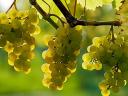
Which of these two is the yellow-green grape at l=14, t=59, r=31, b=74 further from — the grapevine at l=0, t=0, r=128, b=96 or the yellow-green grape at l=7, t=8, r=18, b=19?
the yellow-green grape at l=7, t=8, r=18, b=19

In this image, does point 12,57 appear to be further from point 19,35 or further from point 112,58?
point 112,58

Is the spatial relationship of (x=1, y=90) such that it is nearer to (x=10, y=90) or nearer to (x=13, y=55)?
(x=10, y=90)

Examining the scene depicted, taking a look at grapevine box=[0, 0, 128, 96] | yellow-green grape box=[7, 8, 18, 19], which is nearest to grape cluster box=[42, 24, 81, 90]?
grapevine box=[0, 0, 128, 96]

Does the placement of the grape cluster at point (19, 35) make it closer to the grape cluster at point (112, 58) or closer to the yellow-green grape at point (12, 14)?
the yellow-green grape at point (12, 14)

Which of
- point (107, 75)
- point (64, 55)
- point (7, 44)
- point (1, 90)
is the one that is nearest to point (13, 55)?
point (7, 44)

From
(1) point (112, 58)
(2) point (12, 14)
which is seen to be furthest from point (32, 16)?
(1) point (112, 58)

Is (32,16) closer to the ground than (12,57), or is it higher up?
higher up
